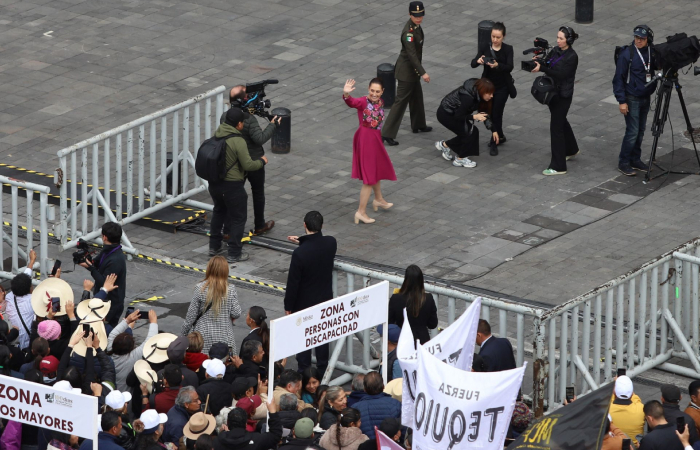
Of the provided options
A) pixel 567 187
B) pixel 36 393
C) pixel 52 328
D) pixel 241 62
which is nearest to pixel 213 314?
pixel 52 328

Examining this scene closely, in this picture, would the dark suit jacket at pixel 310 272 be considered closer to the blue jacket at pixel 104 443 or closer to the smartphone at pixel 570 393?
the smartphone at pixel 570 393

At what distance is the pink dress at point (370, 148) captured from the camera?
640 inches

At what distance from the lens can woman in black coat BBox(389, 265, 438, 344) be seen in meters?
12.3

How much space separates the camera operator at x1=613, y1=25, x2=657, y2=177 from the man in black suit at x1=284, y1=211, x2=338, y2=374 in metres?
6.15

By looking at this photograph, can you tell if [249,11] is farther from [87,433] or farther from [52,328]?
[87,433]

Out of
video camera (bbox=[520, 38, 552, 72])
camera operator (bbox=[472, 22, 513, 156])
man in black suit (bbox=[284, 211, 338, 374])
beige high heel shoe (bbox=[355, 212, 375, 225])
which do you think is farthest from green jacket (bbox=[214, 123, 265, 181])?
video camera (bbox=[520, 38, 552, 72])

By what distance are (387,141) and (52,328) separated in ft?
26.0

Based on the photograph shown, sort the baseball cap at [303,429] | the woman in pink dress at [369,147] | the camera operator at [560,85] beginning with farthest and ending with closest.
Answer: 1. the camera operator at [560,85]
2. the woman in pink dress at [369,147]
3. the baseball cap at [303,429]

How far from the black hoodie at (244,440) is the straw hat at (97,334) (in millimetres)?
2028

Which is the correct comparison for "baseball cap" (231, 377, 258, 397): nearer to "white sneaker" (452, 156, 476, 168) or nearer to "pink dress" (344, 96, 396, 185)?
"pink dress" (344, 96, 396, 185)

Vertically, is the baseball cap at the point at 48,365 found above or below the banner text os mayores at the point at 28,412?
below

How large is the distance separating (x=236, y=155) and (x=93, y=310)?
349 cm

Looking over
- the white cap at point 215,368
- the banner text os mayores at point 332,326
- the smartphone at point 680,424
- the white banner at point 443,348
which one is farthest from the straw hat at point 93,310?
the smartphone at point 680,424

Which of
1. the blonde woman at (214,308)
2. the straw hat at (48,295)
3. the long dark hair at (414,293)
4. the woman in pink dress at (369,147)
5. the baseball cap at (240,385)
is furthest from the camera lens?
the woman in pink dress at (369,147)
